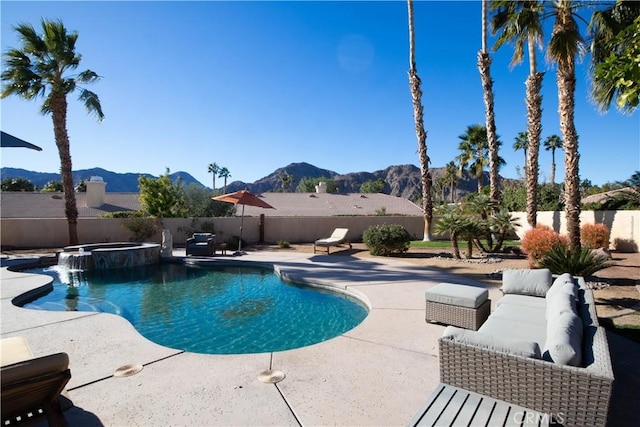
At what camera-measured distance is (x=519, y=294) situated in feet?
17.5

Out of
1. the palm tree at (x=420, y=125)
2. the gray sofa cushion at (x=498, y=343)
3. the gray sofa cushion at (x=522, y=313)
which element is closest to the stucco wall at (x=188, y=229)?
the palm tree at (x=420, y=125)

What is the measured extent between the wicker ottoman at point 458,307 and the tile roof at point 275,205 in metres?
21.1

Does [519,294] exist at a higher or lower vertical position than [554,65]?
lower

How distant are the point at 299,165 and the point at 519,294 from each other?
163m

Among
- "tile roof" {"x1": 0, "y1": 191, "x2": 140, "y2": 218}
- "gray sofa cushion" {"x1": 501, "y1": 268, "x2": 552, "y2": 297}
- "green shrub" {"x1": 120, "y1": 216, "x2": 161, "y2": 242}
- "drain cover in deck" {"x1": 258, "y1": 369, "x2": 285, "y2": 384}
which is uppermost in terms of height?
"tile roof" {"x1": 0, "y1": 191, "x2": 140, "y2": 218}

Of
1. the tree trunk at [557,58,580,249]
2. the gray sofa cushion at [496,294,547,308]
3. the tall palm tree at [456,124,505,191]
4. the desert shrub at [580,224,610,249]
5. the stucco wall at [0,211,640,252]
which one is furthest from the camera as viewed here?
the tall palm tree at [456,124,505,191]

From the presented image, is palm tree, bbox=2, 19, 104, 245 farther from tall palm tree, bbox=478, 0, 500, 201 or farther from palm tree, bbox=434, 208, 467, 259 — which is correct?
tall palm tree, bbox=478, 0, 500, 201

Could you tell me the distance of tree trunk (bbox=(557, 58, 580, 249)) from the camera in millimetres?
9766

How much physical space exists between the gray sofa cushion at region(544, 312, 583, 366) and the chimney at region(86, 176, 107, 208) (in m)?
31.8

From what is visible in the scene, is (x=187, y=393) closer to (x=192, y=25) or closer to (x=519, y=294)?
(x=519, y=294)

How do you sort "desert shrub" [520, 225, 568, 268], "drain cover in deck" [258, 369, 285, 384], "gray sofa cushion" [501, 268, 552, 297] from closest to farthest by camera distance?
"drain cover in deck" [258, 369, 285, 384] → "gray sofa cushion" [501, 268, 552, 297] → "desert shrub" [520, 225, 568, 268]

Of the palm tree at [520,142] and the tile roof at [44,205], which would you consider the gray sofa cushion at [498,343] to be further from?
the palm tree at [520,142]

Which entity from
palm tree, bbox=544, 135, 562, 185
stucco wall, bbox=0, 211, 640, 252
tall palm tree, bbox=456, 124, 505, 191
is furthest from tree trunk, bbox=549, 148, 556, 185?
stucco wall, bbox=0, 211, 640, 252

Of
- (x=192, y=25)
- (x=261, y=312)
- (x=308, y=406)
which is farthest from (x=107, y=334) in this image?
(x=192, y=25)
